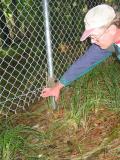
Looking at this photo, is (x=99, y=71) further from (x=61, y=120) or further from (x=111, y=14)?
(x=111, y=14)

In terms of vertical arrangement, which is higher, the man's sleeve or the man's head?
the man's head

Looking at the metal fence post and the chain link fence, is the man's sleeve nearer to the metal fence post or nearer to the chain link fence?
the metal fence post

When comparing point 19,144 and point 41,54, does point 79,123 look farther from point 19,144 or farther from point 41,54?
point 41,54

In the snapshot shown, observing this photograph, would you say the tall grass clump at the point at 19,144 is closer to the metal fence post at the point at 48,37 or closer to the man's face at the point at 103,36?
the metal fence post at the point at 48,37

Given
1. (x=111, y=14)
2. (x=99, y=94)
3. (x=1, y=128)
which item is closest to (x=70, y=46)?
(x=99, y=94)

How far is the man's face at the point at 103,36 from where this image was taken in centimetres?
279

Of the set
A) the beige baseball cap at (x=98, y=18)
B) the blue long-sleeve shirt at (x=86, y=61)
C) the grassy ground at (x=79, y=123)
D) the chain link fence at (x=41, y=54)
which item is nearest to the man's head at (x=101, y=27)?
the beige baseball cap at (x=98, y=18)

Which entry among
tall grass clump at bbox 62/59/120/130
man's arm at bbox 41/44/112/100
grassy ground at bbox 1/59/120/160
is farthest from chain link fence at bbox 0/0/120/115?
man's arm at bbox 41/44/112/100

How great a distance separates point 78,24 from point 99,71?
1496 millimetres

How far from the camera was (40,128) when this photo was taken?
3.82 metres

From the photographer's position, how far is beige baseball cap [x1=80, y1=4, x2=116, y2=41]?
2797 mm

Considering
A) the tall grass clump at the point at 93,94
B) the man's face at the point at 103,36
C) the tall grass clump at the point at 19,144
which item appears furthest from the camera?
the tall grass clump at the point at 93,94

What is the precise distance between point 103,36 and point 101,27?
7cm

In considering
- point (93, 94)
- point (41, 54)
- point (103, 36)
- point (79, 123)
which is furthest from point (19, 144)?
point (41, 54)
